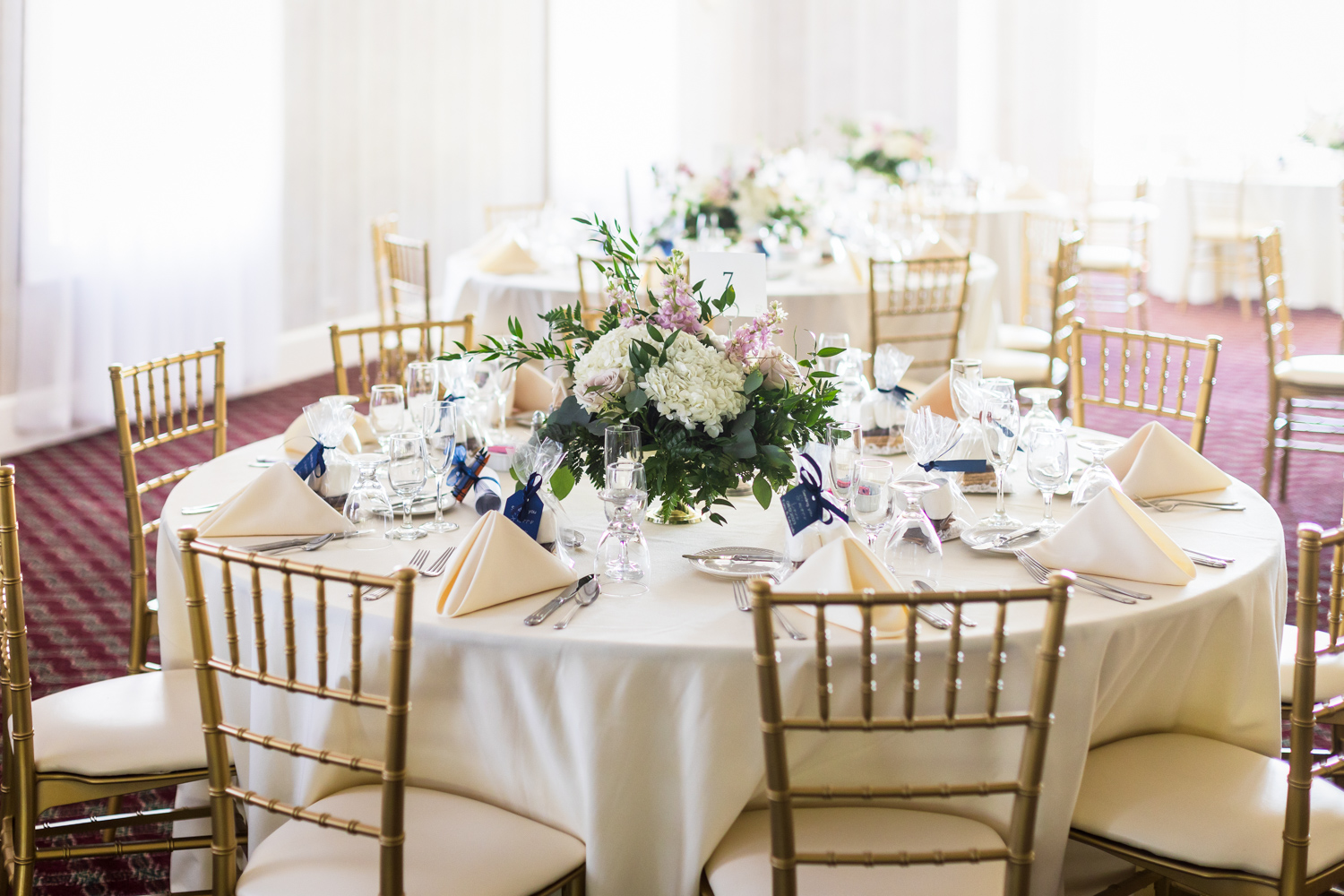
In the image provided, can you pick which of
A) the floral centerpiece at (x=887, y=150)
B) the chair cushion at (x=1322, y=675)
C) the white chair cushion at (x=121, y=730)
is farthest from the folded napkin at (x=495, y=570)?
the floral centerpiece at (x=887, y=150)

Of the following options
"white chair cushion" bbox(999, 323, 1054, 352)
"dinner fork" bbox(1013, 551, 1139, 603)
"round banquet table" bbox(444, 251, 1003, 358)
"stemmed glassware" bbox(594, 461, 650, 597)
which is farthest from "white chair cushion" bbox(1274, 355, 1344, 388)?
"stemmed glassware" bbox(594, 461, 650, 597)

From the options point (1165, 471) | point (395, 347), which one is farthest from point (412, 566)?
point (395, 347)

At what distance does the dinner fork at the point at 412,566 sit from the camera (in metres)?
1.90

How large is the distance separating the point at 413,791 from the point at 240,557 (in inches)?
19.0

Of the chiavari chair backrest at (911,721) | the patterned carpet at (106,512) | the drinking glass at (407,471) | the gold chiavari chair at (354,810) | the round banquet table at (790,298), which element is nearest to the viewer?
the chiavari chair backrest at (911,721)

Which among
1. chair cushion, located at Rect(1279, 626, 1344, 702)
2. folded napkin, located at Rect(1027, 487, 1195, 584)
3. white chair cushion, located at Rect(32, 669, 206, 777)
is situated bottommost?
white chair cushion, located at Rect(32, 669, 206, 777)

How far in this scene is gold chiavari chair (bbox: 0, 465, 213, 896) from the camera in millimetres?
2020

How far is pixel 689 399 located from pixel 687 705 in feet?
1.66

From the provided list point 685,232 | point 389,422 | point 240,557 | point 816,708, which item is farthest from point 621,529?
point 685,232

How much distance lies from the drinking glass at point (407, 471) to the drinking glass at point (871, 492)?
29.4 inches

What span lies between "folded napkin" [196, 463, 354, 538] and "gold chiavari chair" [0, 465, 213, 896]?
12.4 inches

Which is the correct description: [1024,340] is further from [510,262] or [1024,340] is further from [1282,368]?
[510,262]

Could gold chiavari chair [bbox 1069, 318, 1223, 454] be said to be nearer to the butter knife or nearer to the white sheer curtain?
the butter knife

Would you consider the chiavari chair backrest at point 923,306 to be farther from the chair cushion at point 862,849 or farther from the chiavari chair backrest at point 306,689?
the chiavari chair backrest at point 306,689
